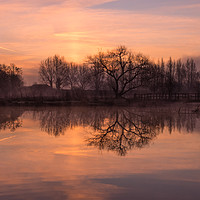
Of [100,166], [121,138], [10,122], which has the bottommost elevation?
[100,166]

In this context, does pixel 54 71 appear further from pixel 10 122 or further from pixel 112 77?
pixel 10 122

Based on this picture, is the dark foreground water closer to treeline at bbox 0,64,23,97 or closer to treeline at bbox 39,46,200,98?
treeline at bbox 39,46,200,98

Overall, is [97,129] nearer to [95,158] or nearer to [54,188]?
[95,158]

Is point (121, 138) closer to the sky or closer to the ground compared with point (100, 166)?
closer to the sky

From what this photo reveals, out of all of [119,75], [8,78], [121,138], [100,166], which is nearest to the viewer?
[100,166]

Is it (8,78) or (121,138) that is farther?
(8,78)

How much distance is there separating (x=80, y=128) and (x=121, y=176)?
35.3 feet

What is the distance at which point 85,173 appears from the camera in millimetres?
8992

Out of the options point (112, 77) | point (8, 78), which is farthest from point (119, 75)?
point (8, 78)

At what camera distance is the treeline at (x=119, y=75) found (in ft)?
187

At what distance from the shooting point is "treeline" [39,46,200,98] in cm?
5697

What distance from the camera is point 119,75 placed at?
65.2 metres

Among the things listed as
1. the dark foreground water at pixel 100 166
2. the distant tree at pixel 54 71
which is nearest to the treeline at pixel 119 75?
the distant tree at pixel 54 71

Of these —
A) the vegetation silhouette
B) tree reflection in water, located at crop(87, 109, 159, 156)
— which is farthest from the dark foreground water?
the vegetation silhouette
